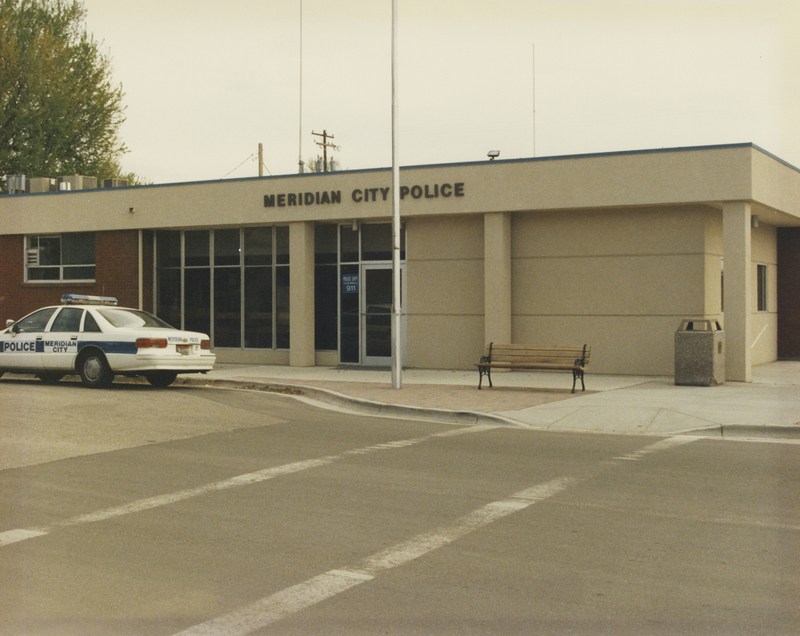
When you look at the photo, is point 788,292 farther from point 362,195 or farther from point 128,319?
point 128,319

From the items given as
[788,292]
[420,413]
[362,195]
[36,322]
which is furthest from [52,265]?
[788,292]

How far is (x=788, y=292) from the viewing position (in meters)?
24.7

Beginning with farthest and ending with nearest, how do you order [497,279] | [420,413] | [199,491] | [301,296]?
[301,296], [497,279], [420,413], [199,491]

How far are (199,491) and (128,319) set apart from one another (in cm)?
972

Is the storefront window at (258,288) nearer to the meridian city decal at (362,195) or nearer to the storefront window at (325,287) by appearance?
the meridian city decal at (362,195)

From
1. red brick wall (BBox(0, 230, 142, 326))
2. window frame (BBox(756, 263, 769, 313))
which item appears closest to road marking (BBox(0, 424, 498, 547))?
window frame (BBox(756, 263, 769, 313))

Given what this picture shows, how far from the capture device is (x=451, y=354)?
21672 millimetres

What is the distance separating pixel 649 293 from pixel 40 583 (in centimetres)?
1621

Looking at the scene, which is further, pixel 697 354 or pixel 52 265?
pixel 52 265

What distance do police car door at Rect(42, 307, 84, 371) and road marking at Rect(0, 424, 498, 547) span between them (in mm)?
8314

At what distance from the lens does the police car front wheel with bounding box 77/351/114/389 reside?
1665 centimetres

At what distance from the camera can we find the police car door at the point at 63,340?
55.5 ft

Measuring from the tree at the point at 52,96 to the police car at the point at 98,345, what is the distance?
1007 inches

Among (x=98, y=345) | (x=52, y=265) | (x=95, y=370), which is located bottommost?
(x=95, y=370)
